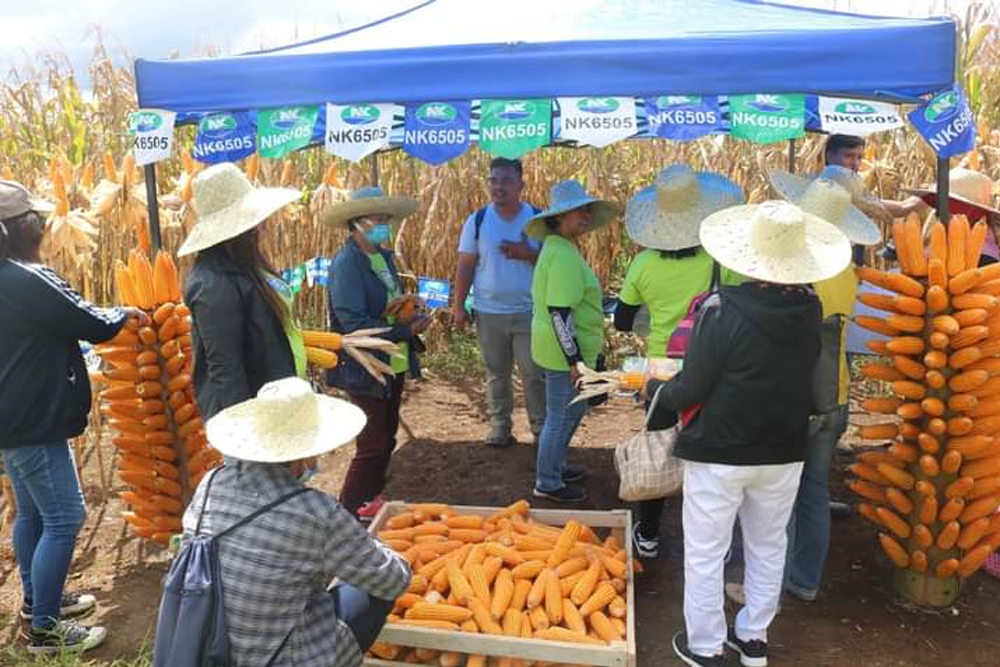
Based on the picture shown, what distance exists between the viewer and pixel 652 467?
327 centimetres

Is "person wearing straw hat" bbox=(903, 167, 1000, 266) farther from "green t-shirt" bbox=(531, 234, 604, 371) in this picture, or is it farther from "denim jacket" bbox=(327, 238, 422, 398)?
"denim jacket" bbox=(327, 238, 422, 398)

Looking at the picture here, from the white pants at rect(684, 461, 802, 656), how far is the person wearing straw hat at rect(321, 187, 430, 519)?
1748mm

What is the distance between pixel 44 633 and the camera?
10.9ft

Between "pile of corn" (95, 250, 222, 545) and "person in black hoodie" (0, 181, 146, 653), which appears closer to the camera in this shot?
"person in black hoodie" (0, 181, 146, 653)

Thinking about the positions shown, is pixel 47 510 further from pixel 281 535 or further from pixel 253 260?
pixel 281 535

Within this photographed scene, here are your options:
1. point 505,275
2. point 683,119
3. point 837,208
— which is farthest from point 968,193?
point 505,275

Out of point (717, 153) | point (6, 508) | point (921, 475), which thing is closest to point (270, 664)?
point (921, 475)

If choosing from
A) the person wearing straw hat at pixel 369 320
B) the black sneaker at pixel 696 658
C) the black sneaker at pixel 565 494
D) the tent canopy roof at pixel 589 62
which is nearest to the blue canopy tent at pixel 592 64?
the tent canopy roof at pixel 589 62

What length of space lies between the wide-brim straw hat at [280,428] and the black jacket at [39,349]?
3.66ft

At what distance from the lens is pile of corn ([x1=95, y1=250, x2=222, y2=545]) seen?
3.70m

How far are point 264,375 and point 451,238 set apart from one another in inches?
191

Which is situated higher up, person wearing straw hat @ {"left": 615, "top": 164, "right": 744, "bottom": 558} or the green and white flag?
the green and white flag

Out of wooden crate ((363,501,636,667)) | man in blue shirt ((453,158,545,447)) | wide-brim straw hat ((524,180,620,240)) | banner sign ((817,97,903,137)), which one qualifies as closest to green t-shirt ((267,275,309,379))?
wooden crate ((363,501,636,667))

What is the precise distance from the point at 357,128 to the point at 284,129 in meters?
0.39
